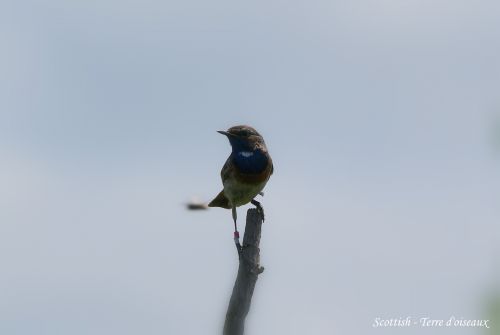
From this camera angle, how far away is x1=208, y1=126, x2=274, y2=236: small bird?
573 inches

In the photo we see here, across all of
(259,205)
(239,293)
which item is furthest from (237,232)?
(239,293)

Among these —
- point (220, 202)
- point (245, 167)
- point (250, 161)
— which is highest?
point (250, 161)

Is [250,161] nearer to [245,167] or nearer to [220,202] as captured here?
[245,167]

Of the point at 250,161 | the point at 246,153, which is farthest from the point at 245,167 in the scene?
the point at 246,153

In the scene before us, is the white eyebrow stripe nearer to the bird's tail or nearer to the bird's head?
the bird's head

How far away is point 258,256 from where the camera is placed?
10.4m

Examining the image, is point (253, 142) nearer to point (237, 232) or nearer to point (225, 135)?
point (225, 135)

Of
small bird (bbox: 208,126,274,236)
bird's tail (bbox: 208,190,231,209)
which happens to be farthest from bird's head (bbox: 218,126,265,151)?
bird's tail (bbox: 208,190,231,209)

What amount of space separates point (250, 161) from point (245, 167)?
0.49 feet

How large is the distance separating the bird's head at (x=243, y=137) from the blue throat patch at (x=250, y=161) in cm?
8

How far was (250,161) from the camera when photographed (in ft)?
48.2

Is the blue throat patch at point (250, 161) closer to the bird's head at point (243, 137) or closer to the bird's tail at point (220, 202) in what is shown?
the bird's head at point (243, 137)

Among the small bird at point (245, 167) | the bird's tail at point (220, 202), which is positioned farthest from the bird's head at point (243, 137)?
the bird's tail at point (220, 202)

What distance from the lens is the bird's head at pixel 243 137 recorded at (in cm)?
1480
